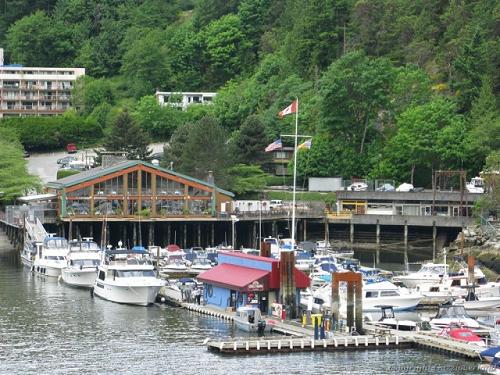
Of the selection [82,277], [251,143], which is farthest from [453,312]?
[251,143]

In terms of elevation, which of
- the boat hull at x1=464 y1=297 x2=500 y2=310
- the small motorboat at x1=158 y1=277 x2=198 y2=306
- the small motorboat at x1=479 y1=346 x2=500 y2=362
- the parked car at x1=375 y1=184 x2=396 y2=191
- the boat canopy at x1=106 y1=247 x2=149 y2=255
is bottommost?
the small motorboat at x1=479 y1=346 x2=500 y2=362

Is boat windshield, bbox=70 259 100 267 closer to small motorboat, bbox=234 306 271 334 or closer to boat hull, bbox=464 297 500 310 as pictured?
small motorboat, bbox=234 306 271 334

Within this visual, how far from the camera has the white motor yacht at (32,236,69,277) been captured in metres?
93.9

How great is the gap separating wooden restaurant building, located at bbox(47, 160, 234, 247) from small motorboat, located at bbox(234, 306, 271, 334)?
37550 millimetres

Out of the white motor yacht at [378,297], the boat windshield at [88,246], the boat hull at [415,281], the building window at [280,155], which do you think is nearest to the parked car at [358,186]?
the building window at [280,155]

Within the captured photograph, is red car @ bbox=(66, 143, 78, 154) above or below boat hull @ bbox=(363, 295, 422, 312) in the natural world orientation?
above

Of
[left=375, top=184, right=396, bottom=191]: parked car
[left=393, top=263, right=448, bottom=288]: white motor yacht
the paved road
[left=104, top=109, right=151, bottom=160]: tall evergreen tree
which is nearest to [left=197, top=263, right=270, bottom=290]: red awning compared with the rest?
[left=393, top=263, right=448, bottom=288]: white motor yacht

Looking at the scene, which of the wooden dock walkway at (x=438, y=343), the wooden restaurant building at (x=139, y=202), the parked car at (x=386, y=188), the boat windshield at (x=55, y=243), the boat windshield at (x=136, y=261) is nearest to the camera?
the wooden dock walkway at (x=438, y=343)

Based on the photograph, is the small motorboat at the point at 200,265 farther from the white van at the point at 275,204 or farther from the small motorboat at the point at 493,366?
the small motorboat at the point at 493,366

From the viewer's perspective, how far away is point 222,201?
113688mm

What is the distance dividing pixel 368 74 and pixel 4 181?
1320 inches

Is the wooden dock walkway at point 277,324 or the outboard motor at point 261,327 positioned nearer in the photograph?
the wooden dock walkway at point 277,324

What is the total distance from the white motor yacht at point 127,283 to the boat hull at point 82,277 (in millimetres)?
3493

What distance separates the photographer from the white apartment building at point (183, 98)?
163m
